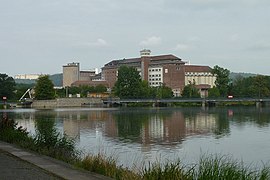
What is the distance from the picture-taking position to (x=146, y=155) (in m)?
30.8

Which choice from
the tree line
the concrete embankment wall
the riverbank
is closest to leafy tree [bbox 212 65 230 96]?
the tree line

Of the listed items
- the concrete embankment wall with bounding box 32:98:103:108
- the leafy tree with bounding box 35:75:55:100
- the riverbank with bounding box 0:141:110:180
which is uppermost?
the leafy tree with bounding box 35:75:55:100

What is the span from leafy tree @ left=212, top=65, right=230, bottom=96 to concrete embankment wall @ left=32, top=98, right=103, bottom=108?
169ft

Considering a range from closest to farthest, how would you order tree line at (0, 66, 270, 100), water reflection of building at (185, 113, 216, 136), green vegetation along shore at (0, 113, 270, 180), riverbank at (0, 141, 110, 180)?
green vegetation along shore at (0, 113, 270, 180)
riverbank at (0, 141, 110, 180)
water reflection of building at (185, 113, 216, 136)
tree line at (0, 66, 270, 100)

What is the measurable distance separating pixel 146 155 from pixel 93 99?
165m

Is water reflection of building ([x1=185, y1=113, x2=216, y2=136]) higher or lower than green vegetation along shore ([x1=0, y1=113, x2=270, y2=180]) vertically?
lower

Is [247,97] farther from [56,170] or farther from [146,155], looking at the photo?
[56,170]

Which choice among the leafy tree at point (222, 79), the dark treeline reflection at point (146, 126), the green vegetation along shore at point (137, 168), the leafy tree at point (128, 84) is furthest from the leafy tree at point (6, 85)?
the green vegetation along shore at point (137, 168)

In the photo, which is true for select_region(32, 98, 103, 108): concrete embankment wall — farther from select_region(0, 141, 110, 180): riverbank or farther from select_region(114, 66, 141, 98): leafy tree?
select_region(0, 141, 110, 180): riverbank

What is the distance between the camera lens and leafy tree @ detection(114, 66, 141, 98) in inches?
7308

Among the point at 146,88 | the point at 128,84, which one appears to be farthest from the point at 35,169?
the point at 146,88

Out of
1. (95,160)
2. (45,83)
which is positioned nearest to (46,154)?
(95,160)

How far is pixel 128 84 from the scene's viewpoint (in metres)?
190

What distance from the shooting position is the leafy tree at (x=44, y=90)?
554 ft
